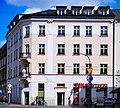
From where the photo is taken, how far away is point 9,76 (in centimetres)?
7938

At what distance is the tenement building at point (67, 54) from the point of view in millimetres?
61500

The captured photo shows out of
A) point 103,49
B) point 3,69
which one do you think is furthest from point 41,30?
point 3,69

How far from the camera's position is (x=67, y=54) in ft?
203

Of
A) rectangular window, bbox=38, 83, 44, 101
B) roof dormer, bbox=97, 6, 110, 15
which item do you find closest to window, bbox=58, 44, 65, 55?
rectangular window, bbox=38, 83, 44, 101

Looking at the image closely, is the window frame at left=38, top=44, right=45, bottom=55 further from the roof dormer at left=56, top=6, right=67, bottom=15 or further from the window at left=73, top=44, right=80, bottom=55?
the roof dormer at left=56, top=6, right=67, bottom=15

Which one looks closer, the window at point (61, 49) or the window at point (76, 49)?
the window at point (61, 49)

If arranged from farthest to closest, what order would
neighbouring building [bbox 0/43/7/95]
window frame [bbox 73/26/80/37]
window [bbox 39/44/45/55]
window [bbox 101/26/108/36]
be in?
neighbouring building [bbox 0/43/7/95] → window frame [bbox 73/26/80/37] → window [bbox 101/26/108/36] → window [bbox 39/44/45/55]

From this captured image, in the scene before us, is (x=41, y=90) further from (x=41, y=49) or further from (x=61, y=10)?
(x=61, y=10)

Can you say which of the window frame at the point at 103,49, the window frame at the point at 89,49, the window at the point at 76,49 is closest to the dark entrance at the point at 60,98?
the window at the point at 76,49

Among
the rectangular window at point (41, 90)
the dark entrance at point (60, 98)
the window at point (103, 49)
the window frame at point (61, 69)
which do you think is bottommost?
the dark entrance at point (60, 98)

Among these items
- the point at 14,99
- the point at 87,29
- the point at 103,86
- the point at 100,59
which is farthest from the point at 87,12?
the point at 14,99

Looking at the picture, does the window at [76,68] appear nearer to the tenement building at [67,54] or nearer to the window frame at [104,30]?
the tenement building at [67,54]

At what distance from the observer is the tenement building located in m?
61.5

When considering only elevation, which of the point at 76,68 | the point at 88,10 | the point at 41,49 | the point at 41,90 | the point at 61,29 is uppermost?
the point at 88,10
